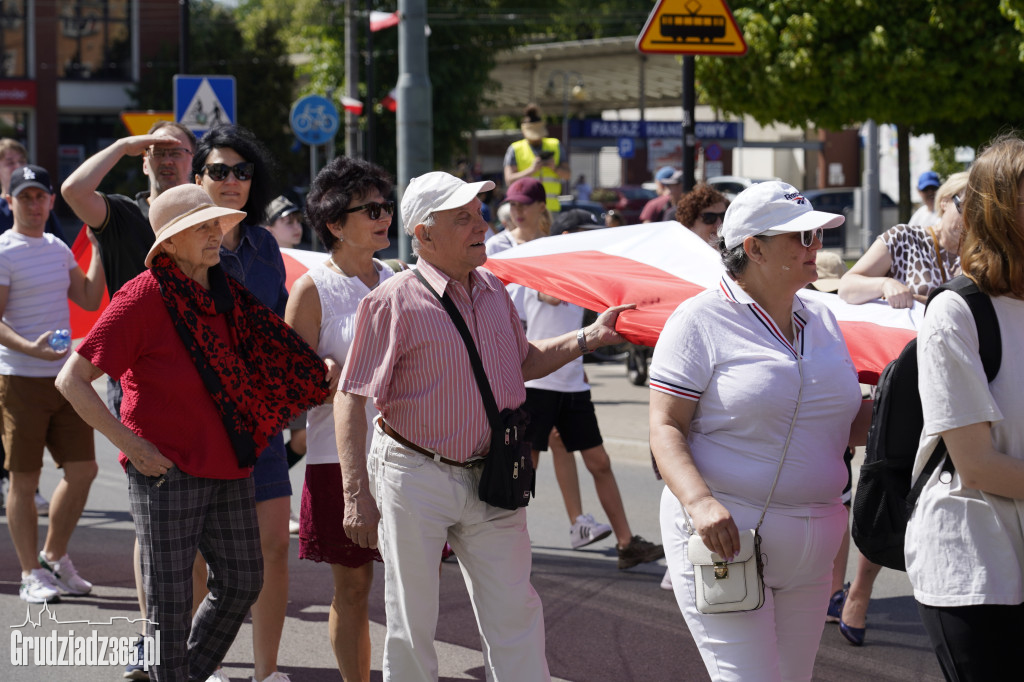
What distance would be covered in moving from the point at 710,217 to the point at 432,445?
123 inches

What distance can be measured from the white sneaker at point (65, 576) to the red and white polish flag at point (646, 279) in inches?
109

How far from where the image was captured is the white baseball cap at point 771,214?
3445 millimetres

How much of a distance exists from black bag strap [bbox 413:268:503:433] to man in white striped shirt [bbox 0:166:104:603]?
317cm

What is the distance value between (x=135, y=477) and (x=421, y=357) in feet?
3.75

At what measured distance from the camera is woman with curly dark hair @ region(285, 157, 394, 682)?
15.2 ft

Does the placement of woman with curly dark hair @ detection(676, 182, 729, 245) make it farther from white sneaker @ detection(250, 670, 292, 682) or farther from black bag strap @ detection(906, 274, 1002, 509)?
black bag strap @ detection(906, 274, 1002, 509)

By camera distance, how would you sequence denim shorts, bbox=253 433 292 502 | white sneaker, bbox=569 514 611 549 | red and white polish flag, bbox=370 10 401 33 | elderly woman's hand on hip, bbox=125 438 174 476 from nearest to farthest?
elderly woman's hand on hip, bbox=125 438 174 476
denim shorts, bbox=253 433 292 502
white sneaker, bbox=569 514 611 549
red and white polish flag, bbox=370 10 401 33

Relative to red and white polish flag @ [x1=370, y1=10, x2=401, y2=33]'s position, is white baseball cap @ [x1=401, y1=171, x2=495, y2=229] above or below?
below

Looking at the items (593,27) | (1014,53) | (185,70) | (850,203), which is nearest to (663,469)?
(1014,53)

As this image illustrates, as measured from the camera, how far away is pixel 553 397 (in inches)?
275

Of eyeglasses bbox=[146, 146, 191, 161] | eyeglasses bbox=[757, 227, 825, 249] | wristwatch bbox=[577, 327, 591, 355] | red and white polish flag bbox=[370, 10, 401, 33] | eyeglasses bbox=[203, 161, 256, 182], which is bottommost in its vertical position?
wristwatch bbox=[577, 327, 591, 355]

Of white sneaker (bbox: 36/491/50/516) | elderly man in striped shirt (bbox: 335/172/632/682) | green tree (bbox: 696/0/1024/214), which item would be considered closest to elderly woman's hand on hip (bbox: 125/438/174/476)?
elderly man in striped shirt (bbox: 335/172/632/682)

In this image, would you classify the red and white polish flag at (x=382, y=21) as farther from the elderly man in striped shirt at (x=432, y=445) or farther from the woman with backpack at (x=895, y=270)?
the elderly man in striped shirt at (x=432, y=445)

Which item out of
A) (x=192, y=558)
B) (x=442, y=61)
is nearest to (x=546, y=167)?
(x=192, y=558)
